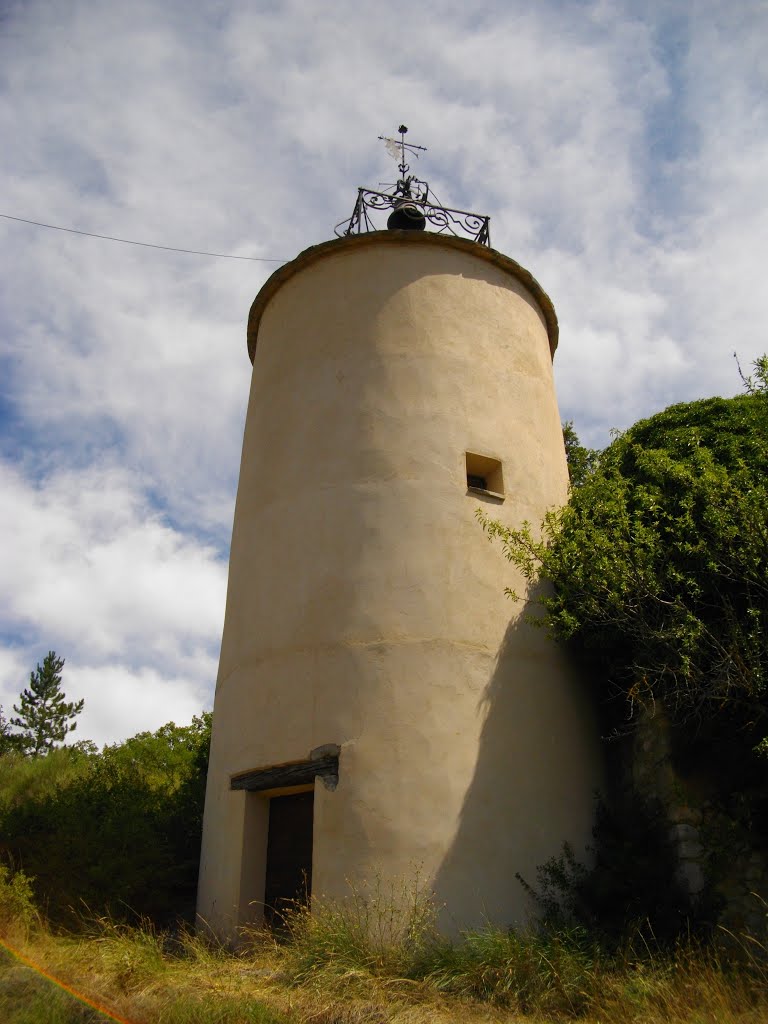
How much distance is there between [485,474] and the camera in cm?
1129

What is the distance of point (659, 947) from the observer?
746 centimetres

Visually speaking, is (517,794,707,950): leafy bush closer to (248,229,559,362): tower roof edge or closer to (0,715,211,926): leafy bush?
(0,715,211,926): leafy bush

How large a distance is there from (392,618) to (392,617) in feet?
0.04

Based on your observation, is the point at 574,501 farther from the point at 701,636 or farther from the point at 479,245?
the point at 479,245

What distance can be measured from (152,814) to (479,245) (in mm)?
9623

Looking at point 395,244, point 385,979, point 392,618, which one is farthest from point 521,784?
point 395,244

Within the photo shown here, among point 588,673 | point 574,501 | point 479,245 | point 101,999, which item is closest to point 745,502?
point 574,501

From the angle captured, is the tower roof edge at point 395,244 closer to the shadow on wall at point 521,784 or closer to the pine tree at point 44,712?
the shadow on wall at point 521,784

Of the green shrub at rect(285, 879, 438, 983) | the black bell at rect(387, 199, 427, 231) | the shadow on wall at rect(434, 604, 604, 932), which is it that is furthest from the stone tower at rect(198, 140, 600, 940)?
the black bell at rect(387, 199, 427, 231)

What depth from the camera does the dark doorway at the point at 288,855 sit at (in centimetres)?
920

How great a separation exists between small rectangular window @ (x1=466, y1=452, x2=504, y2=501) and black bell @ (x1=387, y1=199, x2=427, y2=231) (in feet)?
16.7

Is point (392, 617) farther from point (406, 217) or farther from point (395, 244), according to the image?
point (406, 217)

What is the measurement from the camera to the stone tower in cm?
881

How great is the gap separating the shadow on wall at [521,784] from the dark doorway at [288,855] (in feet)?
5.40
